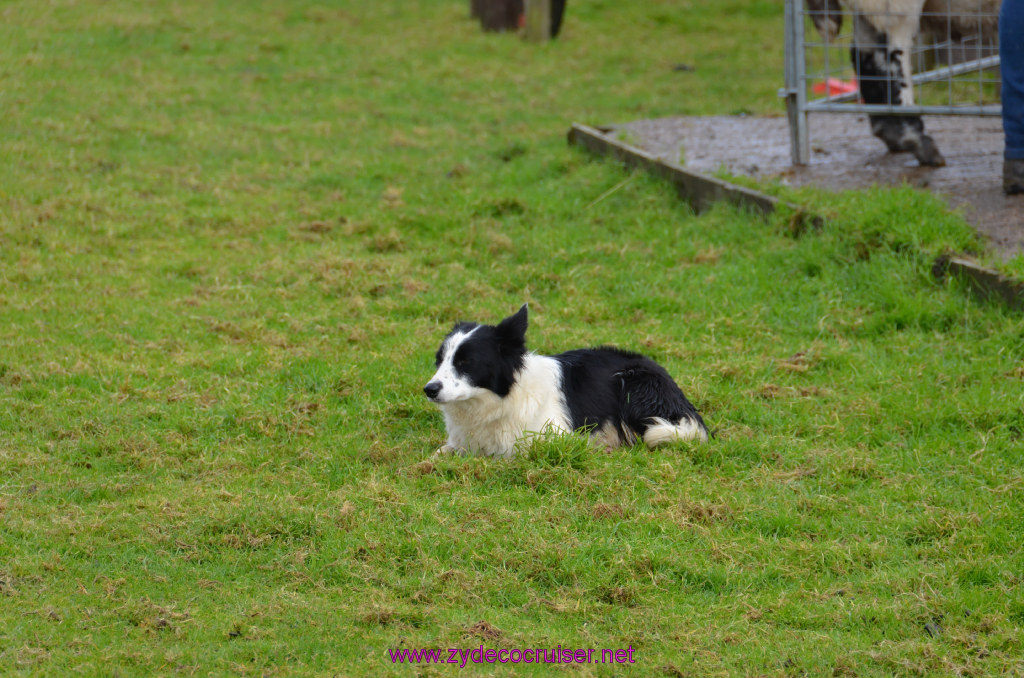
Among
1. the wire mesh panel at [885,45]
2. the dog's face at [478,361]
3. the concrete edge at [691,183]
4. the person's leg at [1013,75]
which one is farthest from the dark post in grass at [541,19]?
the dog's face at [478,361]

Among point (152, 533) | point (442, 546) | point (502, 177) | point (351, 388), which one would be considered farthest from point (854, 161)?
point (152, 533)

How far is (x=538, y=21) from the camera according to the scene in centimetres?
1672

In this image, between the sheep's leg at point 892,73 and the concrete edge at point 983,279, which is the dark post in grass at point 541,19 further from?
the concrete edge at point 983,279

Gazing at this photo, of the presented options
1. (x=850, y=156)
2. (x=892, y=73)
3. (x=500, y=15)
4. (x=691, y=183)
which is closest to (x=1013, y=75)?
(x=892, y=73)

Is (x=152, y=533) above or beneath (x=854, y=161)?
beneath

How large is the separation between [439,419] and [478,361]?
2.55 feet

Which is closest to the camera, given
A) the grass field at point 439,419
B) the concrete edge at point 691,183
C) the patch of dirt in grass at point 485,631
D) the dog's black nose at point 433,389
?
the patch of dirt in grass at point 485,631

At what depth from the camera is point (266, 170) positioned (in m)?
10.4

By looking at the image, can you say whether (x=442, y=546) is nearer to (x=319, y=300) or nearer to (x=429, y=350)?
(x=429, y=350)

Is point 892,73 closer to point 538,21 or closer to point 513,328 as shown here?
point 513,328

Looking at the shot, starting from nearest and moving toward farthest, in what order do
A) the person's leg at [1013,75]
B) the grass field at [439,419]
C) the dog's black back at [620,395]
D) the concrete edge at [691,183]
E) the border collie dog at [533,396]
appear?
1. the grass field at [439,419]
2. the border collie dog at [533,396]
3. the dog's black back at [620,395]
4. the person's leg at [1013,75]
5. the concrete edge at [691,183]

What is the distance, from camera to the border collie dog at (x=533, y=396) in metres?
5.18

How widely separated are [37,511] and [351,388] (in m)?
1.88

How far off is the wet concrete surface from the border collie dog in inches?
113
